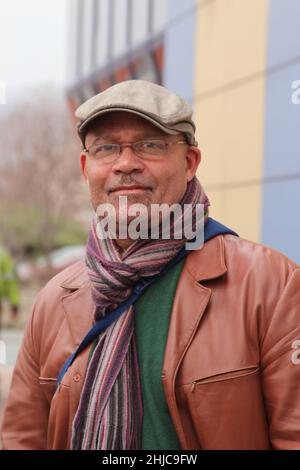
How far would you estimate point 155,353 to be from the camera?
76.2 inches

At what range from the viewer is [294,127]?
4340mm

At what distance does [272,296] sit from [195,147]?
561 millimetres

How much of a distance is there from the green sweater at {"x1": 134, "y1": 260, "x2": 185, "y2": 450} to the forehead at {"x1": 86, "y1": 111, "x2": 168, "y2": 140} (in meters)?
0.43

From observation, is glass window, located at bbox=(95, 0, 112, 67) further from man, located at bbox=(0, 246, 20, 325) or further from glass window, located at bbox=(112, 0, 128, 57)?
man, located at bbox=(0, 246, 20, 325)

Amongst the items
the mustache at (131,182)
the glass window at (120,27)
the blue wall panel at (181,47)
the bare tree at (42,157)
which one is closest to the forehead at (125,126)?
the mustache at (131,182)

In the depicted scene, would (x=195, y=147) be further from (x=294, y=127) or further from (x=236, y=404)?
(x=294, y=127)

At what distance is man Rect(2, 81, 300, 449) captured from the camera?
1.85 metres

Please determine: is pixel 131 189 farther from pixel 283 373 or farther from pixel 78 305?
pixel 283 373

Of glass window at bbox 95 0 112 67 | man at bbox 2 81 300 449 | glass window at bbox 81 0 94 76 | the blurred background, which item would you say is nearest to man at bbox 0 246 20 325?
the blurred background

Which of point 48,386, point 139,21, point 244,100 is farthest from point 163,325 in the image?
point 139,21

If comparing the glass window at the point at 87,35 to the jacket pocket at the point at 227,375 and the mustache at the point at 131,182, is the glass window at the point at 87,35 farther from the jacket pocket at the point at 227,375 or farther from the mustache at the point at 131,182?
the jacket pocket at the point at 227,375

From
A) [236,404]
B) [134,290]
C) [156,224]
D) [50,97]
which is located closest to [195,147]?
[156,224]

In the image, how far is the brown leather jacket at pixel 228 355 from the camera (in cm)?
184

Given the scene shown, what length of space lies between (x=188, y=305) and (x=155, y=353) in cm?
18
